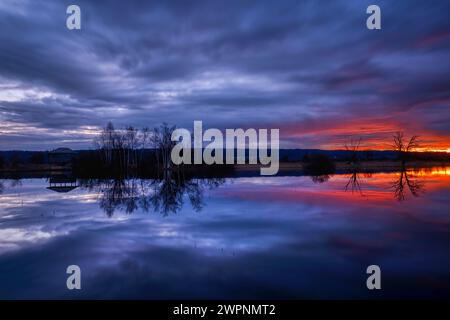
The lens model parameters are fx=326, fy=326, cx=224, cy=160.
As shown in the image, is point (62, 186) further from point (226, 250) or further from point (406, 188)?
point (406, 188)

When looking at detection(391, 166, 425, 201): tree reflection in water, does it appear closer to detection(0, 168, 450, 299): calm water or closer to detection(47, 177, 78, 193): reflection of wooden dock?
detection(0, 168, 450, 299): calm water

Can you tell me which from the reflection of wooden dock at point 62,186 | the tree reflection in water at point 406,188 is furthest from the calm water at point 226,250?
the reflection of wooden dock at point 62,186

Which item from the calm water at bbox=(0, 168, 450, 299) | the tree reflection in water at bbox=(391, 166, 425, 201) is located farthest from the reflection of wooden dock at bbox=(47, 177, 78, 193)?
the tree reflection in water at bbox=(391, 166, 425, 201)

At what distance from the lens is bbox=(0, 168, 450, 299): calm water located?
824 centimetres

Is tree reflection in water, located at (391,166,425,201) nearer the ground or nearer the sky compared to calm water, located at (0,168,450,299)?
nearer the sky

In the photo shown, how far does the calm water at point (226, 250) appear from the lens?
27.0 feet

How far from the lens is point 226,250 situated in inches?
452

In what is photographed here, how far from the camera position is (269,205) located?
851 inches

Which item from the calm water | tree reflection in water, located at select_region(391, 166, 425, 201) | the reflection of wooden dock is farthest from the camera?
the reflection of wooden dock

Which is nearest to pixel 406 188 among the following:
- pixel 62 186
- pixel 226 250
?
pixel 226 250
